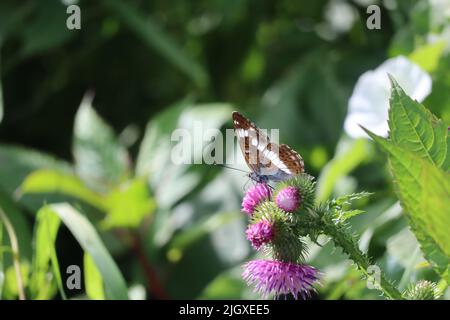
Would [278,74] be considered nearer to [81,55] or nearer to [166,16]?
[166,16]

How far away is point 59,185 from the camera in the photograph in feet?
4.00

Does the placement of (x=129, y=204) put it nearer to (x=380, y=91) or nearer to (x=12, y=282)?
(x=12, y=282)

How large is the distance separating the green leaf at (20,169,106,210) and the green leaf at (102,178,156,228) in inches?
1.8

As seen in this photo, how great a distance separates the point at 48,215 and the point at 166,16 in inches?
38.0

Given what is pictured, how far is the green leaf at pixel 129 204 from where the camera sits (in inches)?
47.3

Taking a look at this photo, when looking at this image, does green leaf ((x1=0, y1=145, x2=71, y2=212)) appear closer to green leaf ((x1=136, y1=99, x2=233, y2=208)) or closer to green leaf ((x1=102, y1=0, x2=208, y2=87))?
green leaf ((x1=136, y1=99, x2=233, y2=208))

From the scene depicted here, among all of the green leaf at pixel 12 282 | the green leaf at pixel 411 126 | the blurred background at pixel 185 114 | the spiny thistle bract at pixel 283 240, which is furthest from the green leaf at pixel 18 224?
the green leaf at pixel 411 126

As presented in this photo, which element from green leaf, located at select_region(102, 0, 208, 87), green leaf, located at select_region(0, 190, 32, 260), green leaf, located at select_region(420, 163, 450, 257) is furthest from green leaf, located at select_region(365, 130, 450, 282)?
green leaf, located at select_region(102, 0, 208, 87)

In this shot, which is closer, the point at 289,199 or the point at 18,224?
the point at 289,199

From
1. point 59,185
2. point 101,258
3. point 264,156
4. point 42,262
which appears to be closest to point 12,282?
point 42,262

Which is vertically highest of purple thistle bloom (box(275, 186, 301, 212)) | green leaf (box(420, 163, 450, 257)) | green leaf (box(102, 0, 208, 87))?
green leaf (box(102, 0, 208, 87))

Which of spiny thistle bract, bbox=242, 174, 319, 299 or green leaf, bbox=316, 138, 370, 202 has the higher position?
green leaf, bbox=316, 138, 370, 202

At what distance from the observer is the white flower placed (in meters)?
1.00

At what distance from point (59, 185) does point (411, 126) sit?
743 millimetres
